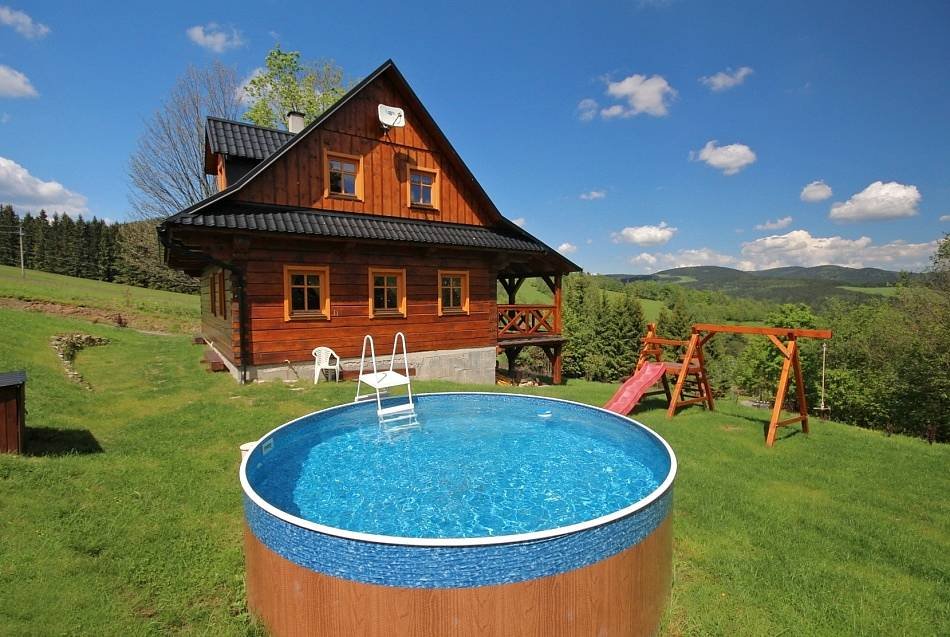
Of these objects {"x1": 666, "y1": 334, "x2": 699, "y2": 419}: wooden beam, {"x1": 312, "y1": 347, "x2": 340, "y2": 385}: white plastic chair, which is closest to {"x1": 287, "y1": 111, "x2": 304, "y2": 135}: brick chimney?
{"x1": 312, "y1": 347, "x2": 340, "y2": 385}: white plastic chair

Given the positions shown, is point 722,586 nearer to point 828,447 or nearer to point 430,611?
point 430,611

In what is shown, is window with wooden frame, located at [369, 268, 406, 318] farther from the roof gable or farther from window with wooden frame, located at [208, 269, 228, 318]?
window with wooden frame, located at [208, 269, 228, 318]

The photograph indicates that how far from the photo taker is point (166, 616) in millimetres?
3352

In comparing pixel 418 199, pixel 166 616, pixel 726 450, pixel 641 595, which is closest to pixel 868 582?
pixel 641 595

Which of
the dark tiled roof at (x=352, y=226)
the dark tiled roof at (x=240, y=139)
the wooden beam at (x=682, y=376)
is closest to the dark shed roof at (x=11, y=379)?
the dark tiled roof at (x=352, y=226)

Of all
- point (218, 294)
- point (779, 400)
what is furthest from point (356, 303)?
point (779, 400)

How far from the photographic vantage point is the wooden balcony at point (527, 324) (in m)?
15.0

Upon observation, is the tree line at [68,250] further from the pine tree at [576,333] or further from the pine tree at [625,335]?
the pine tree at [625,335]

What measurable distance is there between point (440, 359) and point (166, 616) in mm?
9739

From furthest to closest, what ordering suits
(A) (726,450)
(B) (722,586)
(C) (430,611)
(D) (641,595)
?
(A) (726,450) → (B) (722,586) → (D) (641,595) → (C) (430,611)

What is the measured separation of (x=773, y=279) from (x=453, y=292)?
447ft

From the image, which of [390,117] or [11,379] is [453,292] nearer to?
[390,117]

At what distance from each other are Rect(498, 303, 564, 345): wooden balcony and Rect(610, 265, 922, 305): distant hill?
8456cm

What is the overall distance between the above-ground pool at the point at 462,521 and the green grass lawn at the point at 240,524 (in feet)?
1.89
